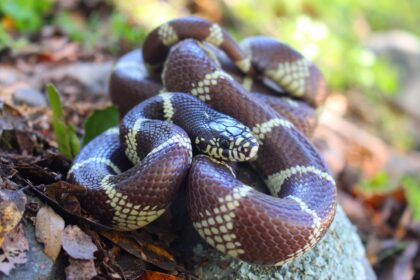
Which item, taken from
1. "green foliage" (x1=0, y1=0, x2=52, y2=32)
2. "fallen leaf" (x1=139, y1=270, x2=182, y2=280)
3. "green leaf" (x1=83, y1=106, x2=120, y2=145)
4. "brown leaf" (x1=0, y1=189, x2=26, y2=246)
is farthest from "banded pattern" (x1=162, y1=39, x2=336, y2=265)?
"green foliage" (x1=0, y1=0, x2=52, y2=32)

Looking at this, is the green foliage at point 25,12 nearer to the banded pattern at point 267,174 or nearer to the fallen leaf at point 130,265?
the banded pattern at point 267,174

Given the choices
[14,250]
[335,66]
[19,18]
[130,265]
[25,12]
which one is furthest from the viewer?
[335,66]

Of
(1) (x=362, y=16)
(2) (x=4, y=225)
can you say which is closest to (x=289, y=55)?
(2) (x=4, y=225)

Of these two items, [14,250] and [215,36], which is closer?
[14,250]

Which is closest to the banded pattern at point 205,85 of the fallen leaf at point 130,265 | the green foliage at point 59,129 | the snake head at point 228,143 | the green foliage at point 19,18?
the snake head at point 228,143

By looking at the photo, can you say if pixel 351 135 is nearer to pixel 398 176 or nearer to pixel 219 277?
pixel 398 176

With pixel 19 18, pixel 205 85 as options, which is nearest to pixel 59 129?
pixel 205 85

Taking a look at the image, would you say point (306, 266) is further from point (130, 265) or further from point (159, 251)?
point (130, 265)
